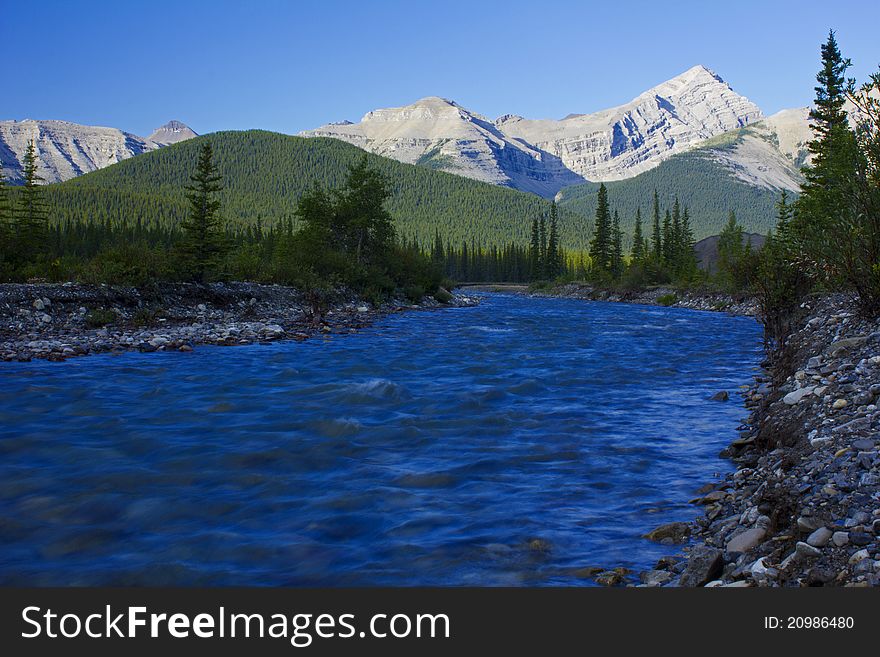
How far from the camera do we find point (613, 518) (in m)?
8.55

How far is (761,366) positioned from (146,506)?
18795 millimetres

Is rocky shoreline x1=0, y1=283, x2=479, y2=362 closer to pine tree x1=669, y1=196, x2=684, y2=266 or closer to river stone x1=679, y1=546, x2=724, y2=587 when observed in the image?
river stone x1=679, y1=546, x2=724, y2=587

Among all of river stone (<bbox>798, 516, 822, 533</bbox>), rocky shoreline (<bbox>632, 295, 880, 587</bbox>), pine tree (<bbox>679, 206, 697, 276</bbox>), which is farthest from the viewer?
pine tree (<bbox>679, 206, 697, 276</bbox>)

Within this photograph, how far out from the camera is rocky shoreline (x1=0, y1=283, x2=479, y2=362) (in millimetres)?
23500

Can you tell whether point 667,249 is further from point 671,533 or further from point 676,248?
point 671,533

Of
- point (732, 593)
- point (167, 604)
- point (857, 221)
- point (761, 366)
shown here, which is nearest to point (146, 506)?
point (167, 604)

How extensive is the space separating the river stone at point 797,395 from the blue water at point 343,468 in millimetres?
1357

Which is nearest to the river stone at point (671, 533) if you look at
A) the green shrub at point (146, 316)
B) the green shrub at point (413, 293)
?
the green shrub at point (146, 316)

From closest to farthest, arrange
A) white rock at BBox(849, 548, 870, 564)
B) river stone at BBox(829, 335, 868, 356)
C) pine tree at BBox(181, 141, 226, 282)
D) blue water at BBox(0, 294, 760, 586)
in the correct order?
white rock at BBox(849, 548, 870, 564)
blue water at BBox(0, 294, 760, 586)
river stone at BBox(829, 335, 868, 356)
pine tree at BBox(181, 141, 226, 282)

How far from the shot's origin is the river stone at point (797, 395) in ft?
39.6

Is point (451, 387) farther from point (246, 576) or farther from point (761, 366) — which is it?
point (246, 576)

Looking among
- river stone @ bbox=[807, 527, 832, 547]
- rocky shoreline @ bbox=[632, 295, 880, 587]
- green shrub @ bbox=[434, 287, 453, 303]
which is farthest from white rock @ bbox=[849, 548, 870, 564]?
green shrub @ bbox=[434, 287, 453, 303]

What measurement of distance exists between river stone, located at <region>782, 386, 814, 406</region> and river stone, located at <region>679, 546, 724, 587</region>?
21.9 feet

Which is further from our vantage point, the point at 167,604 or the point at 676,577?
the point at 676,577
